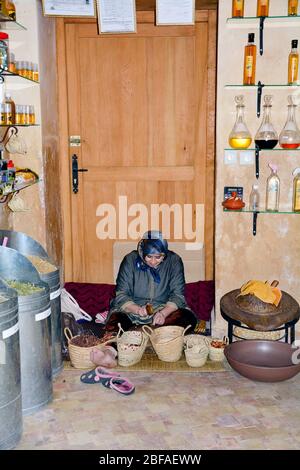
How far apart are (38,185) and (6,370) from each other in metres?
1.72

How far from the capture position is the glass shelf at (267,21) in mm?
3490

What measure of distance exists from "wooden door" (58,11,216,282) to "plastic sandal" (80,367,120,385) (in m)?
1.55

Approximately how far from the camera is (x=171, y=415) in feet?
9.55

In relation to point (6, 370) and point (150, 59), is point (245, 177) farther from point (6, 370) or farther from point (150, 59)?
point (6, 370)

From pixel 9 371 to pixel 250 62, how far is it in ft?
7.62

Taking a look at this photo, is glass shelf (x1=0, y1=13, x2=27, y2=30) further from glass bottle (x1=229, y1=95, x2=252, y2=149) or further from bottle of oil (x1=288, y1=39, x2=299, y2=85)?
bottle of oil (x1=288, y1=39, x2=299, y2=85)

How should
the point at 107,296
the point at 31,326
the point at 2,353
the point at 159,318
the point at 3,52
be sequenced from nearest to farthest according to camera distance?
the point at 2,353 < the point at 31,326 < the point at 3,52 < the point at 159,318 < the point at 107,296

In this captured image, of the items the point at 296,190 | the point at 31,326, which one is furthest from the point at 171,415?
the point at 296,190

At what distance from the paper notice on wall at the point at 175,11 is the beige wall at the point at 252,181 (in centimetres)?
20

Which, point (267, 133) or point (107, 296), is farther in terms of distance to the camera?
point (107, 296)

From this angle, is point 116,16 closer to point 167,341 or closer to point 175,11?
point 175,11

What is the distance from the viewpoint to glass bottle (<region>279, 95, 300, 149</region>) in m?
3.55

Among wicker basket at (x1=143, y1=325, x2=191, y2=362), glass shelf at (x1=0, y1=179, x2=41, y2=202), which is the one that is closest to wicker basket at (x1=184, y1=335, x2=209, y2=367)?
wicker basket at (x1=143, y1=325, x2=191, y2=362)

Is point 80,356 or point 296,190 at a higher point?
point 296,190
